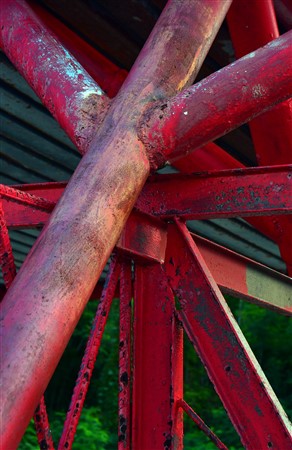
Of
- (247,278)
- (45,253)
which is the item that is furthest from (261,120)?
(45,253)

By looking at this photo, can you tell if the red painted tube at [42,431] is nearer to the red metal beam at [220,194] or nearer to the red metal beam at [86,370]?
the red metal beam at [86,370]

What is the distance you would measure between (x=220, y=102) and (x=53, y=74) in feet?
→ 2.26

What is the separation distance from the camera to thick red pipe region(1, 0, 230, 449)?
1943mm

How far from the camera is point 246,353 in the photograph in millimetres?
2807

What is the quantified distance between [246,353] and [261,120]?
1.27 metres

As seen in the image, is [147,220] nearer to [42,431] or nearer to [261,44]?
[42,431]

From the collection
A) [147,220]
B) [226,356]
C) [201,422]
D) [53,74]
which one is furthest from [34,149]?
[226,356]

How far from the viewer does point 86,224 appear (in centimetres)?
222

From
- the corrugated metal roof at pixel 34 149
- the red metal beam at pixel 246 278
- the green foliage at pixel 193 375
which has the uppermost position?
the green foliage at pixel 193 375

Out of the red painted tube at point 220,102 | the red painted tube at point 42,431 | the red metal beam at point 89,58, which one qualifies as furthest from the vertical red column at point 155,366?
the red metal beam at point 89,58

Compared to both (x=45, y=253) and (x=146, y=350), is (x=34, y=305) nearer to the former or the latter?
(x=45, y=253)

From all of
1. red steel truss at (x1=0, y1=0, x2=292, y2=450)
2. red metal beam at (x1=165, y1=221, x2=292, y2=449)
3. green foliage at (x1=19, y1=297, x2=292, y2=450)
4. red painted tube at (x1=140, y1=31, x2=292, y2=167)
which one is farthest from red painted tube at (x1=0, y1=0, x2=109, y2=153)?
green foliage at (x1=19, y1=297, x2=292, y2=450)

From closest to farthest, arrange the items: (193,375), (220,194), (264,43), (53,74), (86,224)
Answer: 1. (86,224)
2. (53,74)
3. (220,194)
4. (264,43)
5. (193,375)

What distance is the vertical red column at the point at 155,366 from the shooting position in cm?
Answer: 311
